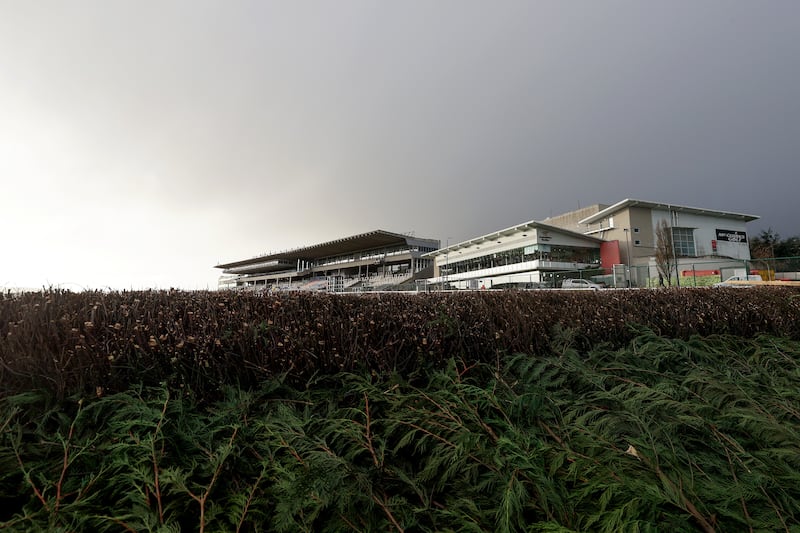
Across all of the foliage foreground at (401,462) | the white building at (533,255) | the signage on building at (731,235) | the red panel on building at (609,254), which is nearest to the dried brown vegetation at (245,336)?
the foliage foreground at (401,462)

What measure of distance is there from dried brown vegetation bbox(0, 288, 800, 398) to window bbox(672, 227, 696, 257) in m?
53.5

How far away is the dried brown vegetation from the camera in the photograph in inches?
79.4

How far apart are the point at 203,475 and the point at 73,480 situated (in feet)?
1.51

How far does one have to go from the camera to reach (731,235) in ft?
165

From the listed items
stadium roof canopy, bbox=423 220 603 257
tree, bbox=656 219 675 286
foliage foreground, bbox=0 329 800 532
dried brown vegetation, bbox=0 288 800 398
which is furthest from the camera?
stadium roof canopy, bbox=423 220 603 257

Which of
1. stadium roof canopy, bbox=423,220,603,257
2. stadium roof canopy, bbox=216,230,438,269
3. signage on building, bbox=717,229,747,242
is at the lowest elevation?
signage on building, bbox=717,229,747,242

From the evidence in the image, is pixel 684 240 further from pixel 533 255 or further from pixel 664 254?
pixel 533 255

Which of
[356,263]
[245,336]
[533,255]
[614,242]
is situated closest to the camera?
[245,336]

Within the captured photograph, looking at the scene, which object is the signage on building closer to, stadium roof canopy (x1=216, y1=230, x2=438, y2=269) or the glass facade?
the glass facade

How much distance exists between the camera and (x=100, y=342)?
213cm

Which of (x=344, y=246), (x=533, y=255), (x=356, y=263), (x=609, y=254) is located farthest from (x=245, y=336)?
(x=344, y=246)

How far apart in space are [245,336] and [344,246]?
7715 centimetres

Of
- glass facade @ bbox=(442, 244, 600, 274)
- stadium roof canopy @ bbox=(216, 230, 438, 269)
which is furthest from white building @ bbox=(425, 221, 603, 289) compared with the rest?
stadium roof canopy @ bbox=(216, 230, 438, 269)

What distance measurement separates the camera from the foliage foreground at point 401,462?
1123 millimetres
